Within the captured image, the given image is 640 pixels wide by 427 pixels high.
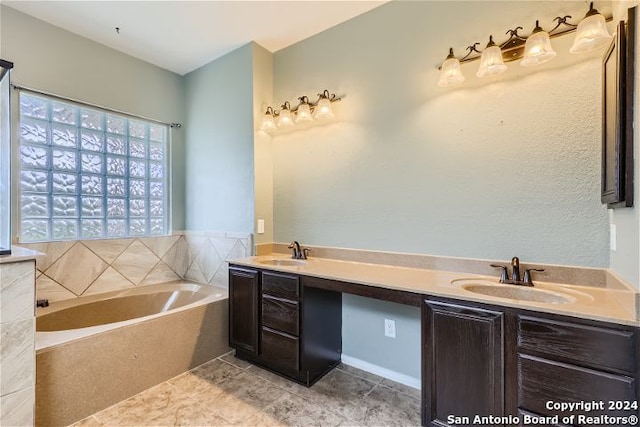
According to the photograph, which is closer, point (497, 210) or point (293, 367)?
point (497, 210)

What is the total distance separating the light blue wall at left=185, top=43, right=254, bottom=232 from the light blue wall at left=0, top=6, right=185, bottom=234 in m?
0.13

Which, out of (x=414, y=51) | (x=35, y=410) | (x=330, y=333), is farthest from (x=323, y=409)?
(x=414, y=51)

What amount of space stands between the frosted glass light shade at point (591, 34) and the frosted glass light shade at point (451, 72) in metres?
0.52

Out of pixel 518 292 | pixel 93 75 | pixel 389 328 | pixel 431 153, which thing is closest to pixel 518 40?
pixel 431 153

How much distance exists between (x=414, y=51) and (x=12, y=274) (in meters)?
2.63

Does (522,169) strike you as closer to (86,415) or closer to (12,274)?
(12,274)

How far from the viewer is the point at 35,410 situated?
5.06 ft

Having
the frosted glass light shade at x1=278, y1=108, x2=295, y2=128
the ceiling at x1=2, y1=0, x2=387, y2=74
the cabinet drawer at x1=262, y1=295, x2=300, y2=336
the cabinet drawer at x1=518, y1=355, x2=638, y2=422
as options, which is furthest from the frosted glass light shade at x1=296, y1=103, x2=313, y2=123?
the cabinet drawer at x1=518, y1=355, x2=638, y2=422

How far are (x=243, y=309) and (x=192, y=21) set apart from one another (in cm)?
231

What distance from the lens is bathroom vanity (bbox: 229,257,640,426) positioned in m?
1.08

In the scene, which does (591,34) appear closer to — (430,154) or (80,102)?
(430,154)

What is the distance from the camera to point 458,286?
1.58m

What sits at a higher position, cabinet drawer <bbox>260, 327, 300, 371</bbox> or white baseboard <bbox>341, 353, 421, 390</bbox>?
cabinet drawer <bbox>260, 327, 300, 371</bbox>

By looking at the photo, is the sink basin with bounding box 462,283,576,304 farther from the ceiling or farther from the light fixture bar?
the ceiling
